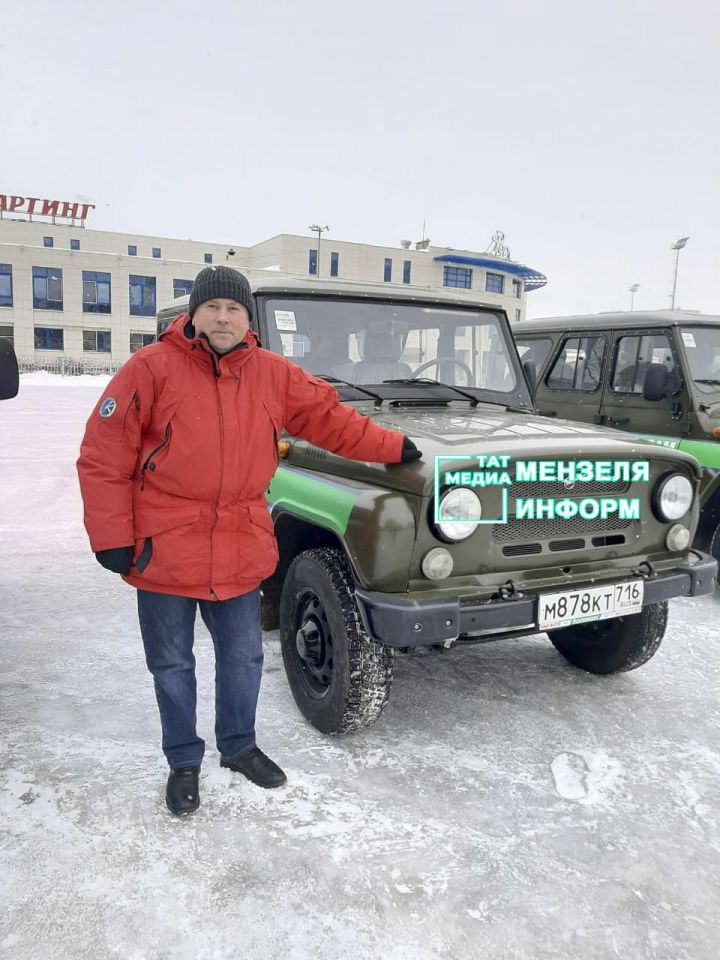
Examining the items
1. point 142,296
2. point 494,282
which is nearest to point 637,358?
point 142,296

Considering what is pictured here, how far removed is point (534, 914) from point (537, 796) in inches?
24.9

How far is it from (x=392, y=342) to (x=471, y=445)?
1280 mm

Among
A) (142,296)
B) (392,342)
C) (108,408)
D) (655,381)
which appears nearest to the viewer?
(108,408)

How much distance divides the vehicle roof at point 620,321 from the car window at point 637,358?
0.11 m

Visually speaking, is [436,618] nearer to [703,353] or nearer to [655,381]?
[655,381]

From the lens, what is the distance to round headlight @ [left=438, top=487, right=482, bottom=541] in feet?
8.74

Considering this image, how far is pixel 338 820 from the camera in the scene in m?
2.57

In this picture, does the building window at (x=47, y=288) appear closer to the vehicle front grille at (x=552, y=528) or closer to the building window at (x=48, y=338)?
the building window at (x=48, y=338)

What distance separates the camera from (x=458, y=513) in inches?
106

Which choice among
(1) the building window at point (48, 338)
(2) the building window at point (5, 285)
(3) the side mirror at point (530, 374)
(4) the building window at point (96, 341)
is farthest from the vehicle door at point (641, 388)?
(2) the building window at point (5, 285)

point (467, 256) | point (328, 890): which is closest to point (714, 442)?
point (328, 890)

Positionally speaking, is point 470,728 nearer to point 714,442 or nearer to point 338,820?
point 338,820

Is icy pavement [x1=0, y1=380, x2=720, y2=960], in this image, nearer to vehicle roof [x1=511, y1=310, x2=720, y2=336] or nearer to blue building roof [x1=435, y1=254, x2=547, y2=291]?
vehicle roof [x1=511, y1=310, x2=720, y2=336]

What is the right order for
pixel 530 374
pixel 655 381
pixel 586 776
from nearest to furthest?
pixel 586 776
pixel 530 374
pixel 655 381
